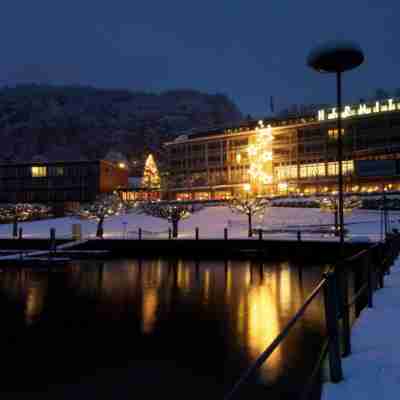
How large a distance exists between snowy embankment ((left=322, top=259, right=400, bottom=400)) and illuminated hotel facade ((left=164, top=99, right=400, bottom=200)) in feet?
213

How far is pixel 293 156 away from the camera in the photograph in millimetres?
89688

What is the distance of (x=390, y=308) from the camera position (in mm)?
9141

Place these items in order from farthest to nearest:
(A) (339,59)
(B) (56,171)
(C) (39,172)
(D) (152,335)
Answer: (C) (39,172), (B) (56,171), (D) (152,335), (A) (339,59)

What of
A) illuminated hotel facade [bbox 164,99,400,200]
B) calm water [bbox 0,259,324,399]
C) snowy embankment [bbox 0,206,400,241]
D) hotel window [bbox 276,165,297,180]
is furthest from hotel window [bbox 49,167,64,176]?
calm water [bbox 0,259,324,399]

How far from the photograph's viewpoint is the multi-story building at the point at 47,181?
279ft

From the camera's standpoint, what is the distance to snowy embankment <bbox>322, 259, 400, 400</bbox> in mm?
4925

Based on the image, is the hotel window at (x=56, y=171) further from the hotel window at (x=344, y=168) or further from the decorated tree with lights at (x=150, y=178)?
the hotel window at (x=344, y=168)

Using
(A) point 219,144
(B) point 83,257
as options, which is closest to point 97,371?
(B) point 83,257

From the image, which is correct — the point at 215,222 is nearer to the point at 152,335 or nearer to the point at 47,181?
the point at 152,335

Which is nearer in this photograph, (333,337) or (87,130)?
(333,337)

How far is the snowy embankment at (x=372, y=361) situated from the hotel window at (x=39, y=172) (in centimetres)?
8618

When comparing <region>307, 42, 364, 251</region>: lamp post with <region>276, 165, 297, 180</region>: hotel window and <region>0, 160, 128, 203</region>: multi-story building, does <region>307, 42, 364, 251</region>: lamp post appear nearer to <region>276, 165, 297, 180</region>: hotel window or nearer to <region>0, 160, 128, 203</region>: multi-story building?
<region>0, 160, 128, 203</region>: multi-story building

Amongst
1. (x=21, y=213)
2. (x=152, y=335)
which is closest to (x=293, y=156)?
(x=21, y=213)

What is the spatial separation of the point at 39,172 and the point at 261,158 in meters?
46.7
